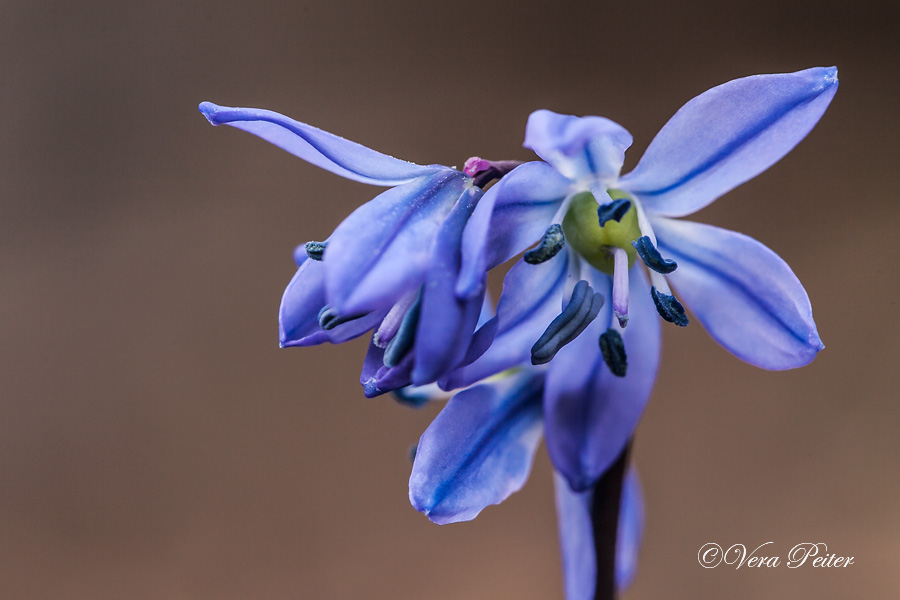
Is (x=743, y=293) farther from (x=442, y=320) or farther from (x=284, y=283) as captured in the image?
(x=284, y=283)

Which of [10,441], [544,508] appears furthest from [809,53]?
[10,441]

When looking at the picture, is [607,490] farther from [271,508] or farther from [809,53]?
[809,53]

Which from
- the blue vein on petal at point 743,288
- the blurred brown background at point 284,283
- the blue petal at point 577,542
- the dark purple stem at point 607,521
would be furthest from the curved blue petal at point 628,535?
the blurred brown background at point 284,283

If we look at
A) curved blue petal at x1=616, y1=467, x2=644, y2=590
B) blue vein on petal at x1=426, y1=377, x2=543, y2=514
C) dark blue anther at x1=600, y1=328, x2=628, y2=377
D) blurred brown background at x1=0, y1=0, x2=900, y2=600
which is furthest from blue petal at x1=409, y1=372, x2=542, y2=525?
blurred brown background at x1=0, y1=0, x2=900, y2=600

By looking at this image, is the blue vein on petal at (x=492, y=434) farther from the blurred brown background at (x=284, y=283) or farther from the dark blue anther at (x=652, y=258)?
the blurred brown background at (x=284, y=283)

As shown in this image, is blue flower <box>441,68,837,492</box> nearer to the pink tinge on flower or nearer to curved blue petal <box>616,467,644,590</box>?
the pink tinge on flower
